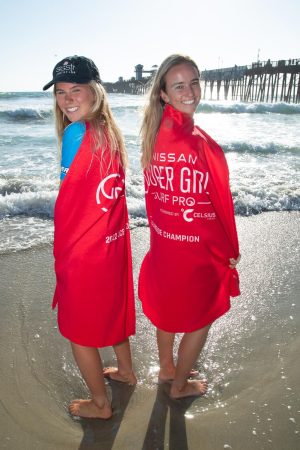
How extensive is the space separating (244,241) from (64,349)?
262 centimetres

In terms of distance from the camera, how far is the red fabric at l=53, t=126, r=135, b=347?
1.69 m

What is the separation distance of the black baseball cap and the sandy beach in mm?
1711

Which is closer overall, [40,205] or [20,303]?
[20,303]

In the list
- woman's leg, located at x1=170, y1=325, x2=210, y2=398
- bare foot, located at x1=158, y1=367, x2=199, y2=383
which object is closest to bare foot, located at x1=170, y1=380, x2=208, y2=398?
woman's leg, located at x1=170, y1=325, x2=210, y2=398

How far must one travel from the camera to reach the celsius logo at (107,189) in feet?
5.65

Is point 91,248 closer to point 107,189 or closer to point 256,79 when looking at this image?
point 107,189

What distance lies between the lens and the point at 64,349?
260 centimetres

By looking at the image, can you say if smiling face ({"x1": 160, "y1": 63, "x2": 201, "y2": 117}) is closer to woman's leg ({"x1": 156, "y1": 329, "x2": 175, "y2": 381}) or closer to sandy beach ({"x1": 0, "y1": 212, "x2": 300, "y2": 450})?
woman's leg ({"x1": 156, "y1": 329, "x2": 175, "y2": 381})

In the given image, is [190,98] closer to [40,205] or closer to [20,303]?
[20,303]

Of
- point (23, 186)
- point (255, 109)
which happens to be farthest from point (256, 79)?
point (23, 186)

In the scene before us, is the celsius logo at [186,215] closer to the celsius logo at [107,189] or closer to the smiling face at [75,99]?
the celsius logo at [107,189]

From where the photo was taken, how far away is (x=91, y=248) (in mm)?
1767

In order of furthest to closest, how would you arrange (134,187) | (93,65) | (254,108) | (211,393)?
(254,108) → (134,187) → (211,393) → (93,65)

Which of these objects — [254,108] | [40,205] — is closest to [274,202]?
[40,205]
